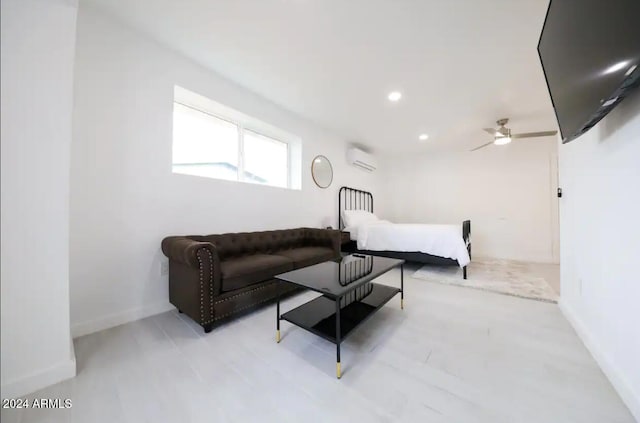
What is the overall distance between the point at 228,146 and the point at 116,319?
81.7 inches

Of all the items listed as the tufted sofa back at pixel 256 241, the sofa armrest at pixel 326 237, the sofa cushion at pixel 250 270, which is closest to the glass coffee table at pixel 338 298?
the sofa cushion at pixel 250 270

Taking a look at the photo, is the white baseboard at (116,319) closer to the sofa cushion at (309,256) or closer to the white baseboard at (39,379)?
the white baseboard at (39,379)

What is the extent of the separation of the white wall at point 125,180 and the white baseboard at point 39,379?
581 millimetres

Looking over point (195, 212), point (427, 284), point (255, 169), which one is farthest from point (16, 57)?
point (427, 284)

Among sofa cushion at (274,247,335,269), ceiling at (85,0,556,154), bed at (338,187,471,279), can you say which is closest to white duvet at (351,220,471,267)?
bed at (338,187,471,279)

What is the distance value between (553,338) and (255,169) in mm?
3403

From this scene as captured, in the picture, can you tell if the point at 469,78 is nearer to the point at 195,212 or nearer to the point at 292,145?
the point at 292,145

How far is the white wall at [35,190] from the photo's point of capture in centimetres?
107

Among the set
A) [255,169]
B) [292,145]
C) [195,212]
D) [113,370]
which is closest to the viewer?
[113,370]

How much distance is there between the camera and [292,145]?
3.70 metres

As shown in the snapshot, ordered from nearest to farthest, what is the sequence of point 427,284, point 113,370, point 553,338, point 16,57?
1. point 16,57
2. point 113,370
3. point 553,338
4. point 427,284

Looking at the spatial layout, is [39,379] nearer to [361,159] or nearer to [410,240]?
[410,240]

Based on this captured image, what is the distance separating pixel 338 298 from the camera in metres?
1.26

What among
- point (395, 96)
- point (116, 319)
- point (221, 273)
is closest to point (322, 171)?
point (395, 96)
